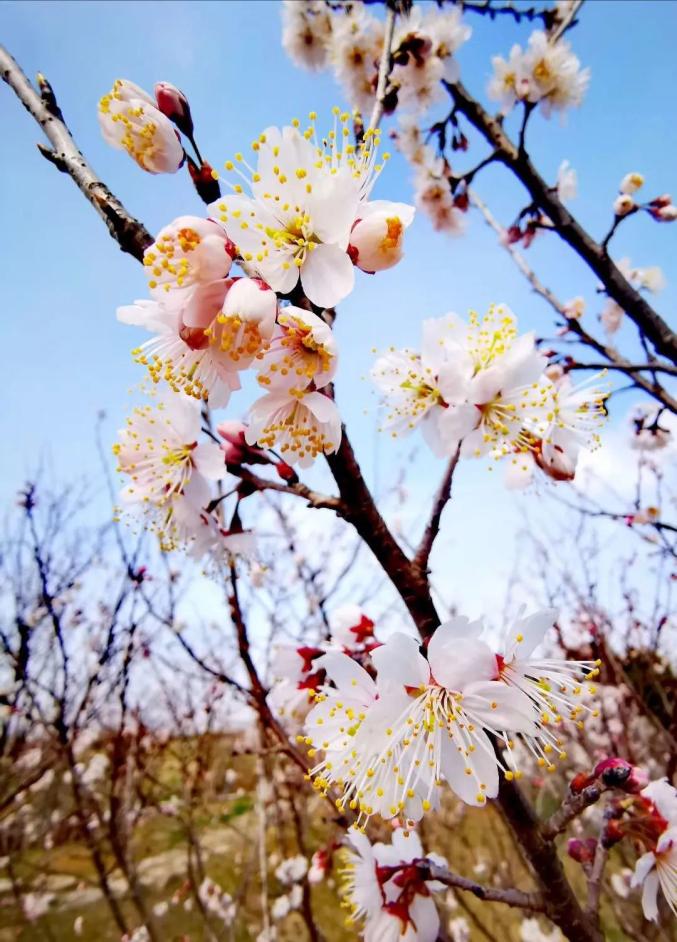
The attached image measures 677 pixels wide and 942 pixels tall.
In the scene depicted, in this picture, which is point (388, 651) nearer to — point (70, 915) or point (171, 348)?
point (171, 348)

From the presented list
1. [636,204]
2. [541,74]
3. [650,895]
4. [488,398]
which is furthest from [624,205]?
[650,895]

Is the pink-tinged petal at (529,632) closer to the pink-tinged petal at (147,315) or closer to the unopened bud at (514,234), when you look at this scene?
the pink-tinged petal at (147,315)

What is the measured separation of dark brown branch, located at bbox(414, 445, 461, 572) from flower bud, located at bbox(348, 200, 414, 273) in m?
0.52

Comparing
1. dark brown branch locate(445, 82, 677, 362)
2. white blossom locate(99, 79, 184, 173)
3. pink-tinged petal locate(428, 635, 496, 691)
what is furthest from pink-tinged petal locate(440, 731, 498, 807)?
dark brown branch locate(445, 82, 677, 362)

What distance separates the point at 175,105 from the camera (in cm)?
101

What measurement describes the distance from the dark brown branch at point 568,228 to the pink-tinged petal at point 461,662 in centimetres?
221

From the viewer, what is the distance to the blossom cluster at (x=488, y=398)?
4.58 feet

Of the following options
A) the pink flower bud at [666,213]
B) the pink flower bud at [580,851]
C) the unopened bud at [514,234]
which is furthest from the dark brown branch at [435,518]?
the pink flower bud at [666,213]

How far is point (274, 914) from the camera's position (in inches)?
224

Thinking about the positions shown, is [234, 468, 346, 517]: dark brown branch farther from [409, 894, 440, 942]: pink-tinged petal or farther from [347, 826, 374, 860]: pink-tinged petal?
[409, 894, 440, 942]: pink-tinged petal

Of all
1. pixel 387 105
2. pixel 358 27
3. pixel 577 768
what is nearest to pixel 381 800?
pixel 387 105

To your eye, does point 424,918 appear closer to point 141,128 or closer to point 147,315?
point 147,315

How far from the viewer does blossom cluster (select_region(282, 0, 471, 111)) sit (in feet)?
8.05

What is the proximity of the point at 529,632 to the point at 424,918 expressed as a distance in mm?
812
